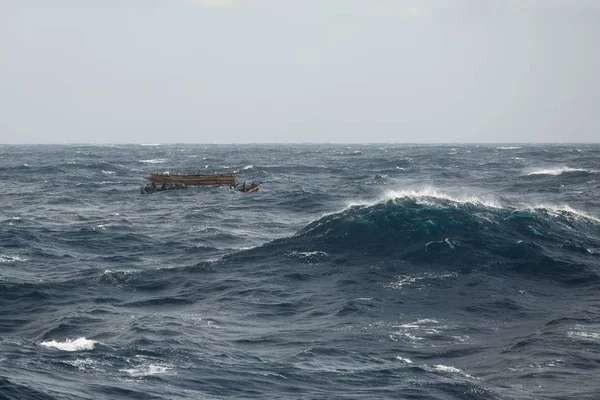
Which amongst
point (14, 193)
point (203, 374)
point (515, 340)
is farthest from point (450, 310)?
point (14, 193)

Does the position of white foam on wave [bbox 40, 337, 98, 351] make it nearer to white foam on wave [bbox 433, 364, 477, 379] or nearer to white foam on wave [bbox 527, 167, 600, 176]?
white foam on wave [bbox 433, 364, 477, 379]

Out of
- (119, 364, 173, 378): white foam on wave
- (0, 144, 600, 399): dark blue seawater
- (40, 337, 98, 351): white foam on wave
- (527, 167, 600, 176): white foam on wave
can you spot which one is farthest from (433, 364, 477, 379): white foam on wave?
(527, 167, 600, 176): white foam on wave

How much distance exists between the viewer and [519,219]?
2537 inches

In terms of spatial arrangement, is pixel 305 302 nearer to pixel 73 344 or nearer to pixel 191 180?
pixel 73 344

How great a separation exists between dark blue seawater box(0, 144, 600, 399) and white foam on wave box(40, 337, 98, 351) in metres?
0.17

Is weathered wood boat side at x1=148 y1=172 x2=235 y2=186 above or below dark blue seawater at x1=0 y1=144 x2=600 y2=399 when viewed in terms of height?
above

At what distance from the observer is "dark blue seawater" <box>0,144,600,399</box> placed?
32.2 metres

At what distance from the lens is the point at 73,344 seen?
3684 cm

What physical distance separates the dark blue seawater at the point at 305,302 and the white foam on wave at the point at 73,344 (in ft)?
0.55

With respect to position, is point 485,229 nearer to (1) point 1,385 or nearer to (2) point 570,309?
(2) point 570,309

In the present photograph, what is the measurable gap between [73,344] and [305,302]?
1419 centimetres

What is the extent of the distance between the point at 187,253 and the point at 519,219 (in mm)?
27370

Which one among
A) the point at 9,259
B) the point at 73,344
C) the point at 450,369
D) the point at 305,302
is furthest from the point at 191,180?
the point at 450,369

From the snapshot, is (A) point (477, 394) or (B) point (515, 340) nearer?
(A) point (477, 394)
